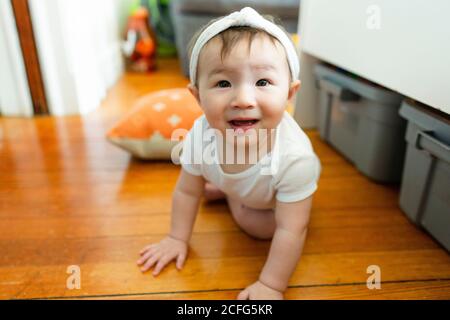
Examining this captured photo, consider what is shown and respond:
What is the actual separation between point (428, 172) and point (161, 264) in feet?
1.72

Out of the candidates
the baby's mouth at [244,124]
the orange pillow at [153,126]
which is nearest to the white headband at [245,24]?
the baby's mouth at [244,124]

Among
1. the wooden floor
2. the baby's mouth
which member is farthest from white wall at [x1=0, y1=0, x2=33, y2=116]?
the baby's mouth

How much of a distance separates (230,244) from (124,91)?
1.34 meters

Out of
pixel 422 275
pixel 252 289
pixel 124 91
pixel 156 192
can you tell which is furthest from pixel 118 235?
pixel 124 91

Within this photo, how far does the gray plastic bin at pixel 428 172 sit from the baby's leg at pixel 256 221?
0.30 metres

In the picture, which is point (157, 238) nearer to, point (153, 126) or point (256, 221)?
point (256, 221)

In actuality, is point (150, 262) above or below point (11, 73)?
below

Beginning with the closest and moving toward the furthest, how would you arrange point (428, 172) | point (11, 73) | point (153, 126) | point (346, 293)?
1. point (346, 293)
2. point (428, 172)
3. point (153, 126)
4. point (11, 73)

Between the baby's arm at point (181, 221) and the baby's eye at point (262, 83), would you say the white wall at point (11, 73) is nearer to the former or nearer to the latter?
the baby's arm at point (181, 221)

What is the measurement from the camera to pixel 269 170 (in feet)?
2.00

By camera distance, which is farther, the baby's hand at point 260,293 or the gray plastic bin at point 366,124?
the gray plastic bin at point 366,124

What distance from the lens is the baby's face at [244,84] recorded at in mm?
510

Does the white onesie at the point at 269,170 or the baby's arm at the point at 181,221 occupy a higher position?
the white onesie at the point at 269,170

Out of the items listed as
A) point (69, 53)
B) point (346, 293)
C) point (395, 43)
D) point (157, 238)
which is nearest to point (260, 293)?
point (346, 293)
